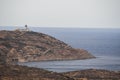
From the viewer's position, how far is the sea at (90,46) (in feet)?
40.6

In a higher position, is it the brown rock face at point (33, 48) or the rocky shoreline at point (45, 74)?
the brown rock face at point (33, 48)

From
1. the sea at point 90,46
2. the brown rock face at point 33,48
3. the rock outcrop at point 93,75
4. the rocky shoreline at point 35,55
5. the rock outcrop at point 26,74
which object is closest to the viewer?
the rock outcrop at point 26,74

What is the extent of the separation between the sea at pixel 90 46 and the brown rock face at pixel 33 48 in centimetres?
17

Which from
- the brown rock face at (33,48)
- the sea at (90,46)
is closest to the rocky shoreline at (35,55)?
the brown rock face at (33,48)

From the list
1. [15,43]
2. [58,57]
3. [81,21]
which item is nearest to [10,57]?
[15,43]

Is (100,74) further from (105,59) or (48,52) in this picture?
(48,52)

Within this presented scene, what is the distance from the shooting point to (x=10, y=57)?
1265cm

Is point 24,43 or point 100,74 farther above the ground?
point 24,43

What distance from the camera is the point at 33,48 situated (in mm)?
13125

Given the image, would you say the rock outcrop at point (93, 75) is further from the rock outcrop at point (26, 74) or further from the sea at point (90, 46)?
the rock outcrop at point (26, 74)

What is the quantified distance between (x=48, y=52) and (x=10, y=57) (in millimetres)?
1218

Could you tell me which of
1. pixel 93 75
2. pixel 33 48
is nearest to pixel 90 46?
pixel 93 75

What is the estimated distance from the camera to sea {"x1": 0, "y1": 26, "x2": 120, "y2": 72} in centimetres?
1238

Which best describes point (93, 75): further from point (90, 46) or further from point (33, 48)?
point (33, 48)
